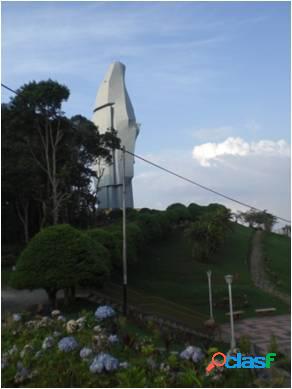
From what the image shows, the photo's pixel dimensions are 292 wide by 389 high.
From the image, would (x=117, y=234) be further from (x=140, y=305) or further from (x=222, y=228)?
(x=222, y=228)

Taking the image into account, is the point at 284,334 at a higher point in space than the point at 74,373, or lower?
lower

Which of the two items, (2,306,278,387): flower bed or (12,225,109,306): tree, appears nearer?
(2,306,278,387): flower bed

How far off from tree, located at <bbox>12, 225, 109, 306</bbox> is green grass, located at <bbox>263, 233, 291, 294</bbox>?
14021 mm

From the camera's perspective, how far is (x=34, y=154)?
29.1 m

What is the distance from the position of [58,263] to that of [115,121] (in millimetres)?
36045

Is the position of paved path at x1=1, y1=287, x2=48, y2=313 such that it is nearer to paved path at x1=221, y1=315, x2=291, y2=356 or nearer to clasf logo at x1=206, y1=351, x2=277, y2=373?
paved path at x1=221, y1=315, x2=291, y2=356

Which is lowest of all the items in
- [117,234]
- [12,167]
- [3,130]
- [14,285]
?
[14,285]

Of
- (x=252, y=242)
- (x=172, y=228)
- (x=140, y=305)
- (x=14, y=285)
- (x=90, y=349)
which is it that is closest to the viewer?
(x=90, y=349)

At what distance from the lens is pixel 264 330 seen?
16578 millimetres

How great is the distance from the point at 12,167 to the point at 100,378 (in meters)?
23.6

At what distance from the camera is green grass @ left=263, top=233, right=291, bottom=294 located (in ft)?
92.0

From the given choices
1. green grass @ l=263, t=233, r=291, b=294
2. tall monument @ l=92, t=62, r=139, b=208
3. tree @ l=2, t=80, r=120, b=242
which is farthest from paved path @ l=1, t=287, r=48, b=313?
tall monument @ l=92, t=62, r=139, b=208

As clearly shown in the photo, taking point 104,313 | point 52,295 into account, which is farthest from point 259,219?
point 104,313

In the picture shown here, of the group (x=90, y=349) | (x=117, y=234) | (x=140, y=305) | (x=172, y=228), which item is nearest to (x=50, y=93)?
(x=117, y=234)
